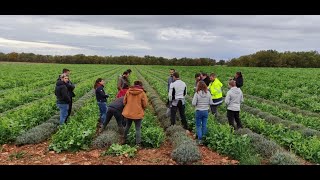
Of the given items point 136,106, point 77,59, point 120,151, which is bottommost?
point 77,59

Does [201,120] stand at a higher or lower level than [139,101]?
lower

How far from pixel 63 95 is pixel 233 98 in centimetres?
576

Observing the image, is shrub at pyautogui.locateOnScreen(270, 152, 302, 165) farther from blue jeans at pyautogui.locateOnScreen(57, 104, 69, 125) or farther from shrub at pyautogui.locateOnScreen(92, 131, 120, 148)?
blue jeans at pyautogui.locateOnScreen(57, 104, 69, 125)

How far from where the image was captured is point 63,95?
1238 centimetres

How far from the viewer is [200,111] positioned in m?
11.3

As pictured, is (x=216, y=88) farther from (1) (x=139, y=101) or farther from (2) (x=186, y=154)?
(2) (x=186, y=154)

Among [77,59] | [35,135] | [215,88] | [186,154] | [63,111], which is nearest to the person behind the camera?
[186,154]

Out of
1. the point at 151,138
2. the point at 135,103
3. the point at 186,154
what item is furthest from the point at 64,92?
the point at 186,154

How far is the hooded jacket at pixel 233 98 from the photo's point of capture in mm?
12359

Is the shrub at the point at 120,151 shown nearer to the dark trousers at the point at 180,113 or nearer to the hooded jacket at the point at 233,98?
the dark trousers at the point at 180,113

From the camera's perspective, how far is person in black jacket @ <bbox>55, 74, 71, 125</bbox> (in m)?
12.4

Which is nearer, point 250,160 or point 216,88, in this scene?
point 250,160
